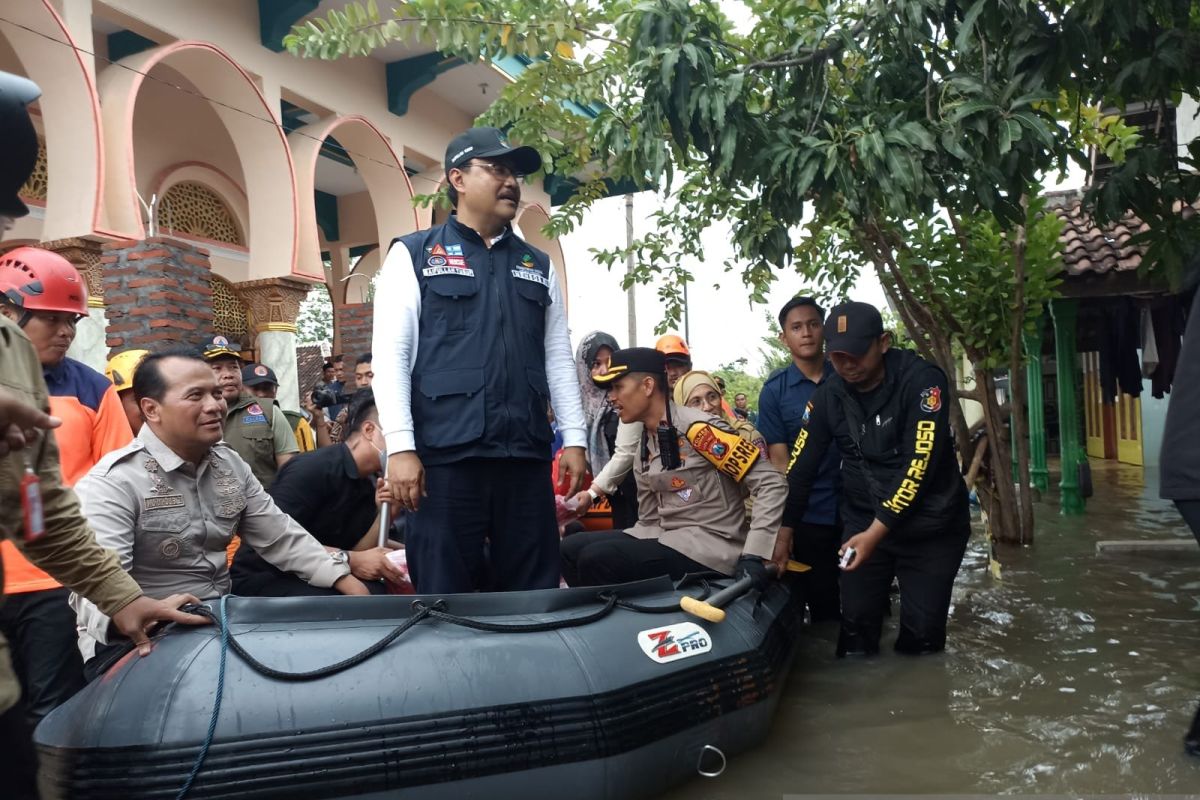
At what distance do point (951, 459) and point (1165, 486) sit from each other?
142cm

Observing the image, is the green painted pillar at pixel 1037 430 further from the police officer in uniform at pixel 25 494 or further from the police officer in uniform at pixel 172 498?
the police officer in uniform at pixel 25 494

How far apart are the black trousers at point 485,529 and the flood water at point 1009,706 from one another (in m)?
0.88

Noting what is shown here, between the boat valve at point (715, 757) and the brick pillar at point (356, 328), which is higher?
the brick pillar at point (356, 328)

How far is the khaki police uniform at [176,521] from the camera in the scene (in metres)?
2.66

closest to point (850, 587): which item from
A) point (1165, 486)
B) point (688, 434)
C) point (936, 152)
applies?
point (688, 434)

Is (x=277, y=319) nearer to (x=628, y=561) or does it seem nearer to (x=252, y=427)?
(x=252, y=427)

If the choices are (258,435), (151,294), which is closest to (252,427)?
(258,435)

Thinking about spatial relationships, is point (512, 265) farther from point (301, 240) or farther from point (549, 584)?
point (301, 240)

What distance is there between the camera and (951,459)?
425 centimetres

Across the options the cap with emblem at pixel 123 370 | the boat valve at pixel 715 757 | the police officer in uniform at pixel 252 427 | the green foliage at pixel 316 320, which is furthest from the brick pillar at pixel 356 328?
the green foliage at pixel 316 320

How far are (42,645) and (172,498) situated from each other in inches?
23.9

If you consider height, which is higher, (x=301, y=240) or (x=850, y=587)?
(x=301, y=240)

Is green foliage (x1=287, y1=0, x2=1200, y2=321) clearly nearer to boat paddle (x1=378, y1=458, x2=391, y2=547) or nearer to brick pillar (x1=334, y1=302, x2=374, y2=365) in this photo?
boat paddle (x1=378, y1=458, x2=391, y2=547)

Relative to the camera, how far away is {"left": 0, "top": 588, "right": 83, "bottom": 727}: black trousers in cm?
277
